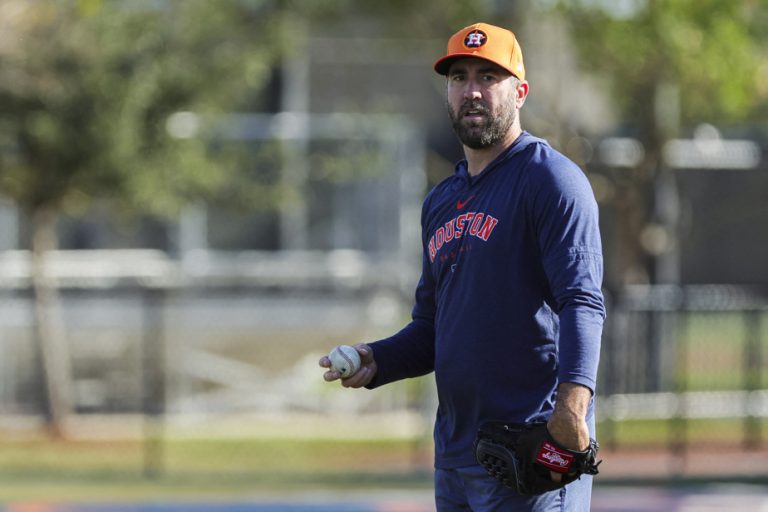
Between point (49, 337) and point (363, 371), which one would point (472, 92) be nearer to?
point (363, 371)

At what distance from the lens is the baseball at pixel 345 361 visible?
175 inches

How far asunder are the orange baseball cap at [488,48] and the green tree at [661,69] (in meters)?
9.72

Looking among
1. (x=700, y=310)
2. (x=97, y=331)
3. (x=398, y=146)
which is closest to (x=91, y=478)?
(x=97, y=331)

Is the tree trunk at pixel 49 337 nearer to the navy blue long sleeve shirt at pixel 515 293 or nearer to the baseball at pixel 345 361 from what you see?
the baseball at pixel 345 361

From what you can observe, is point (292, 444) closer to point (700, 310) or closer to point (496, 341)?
point (700, 310)

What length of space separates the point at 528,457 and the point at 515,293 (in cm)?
50

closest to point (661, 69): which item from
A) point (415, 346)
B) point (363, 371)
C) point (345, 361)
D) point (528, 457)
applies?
point (415, 346)

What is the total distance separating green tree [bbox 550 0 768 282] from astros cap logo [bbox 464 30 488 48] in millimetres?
9763

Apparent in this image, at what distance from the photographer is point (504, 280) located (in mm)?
4098

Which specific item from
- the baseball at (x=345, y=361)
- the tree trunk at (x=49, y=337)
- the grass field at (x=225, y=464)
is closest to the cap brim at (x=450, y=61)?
the baseball at (x=345, y=361)

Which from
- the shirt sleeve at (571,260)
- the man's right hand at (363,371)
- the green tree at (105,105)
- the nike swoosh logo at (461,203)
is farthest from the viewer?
the green tree at (105,105)

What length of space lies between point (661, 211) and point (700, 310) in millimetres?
5522

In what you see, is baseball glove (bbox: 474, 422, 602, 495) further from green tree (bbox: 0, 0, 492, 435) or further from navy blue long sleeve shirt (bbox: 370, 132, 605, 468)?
green tree (bbox: 0, 0, 492, 435)

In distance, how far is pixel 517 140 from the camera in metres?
4.29
